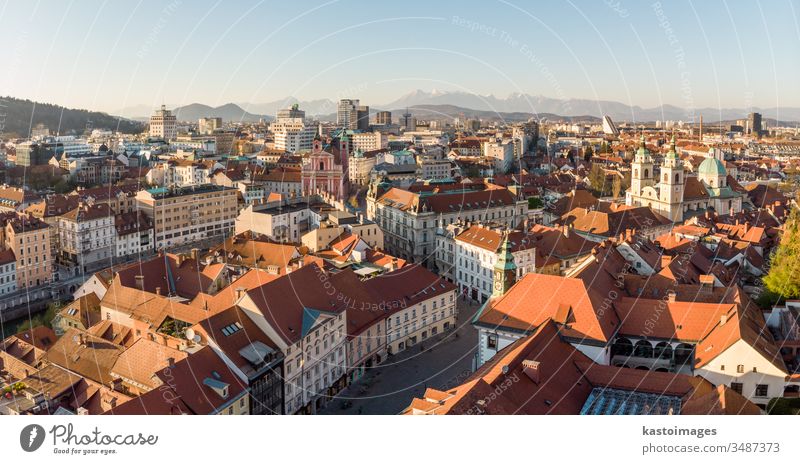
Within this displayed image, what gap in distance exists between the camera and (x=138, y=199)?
99.1 feet

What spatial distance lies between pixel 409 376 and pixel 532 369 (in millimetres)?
5409

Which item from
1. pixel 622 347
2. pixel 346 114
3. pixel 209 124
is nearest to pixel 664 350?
pixel 622 347

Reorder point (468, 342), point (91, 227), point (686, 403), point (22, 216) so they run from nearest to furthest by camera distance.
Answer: point (686, 403), point (468, 342), point (22, 216), point (91, 227)

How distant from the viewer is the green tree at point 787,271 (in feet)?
47.0

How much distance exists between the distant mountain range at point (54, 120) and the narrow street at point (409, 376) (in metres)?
Result: 44.9

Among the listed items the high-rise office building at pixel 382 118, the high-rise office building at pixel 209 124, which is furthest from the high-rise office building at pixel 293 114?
the high-rise office building at pixel 382 118

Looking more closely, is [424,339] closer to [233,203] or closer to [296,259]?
[296,259]

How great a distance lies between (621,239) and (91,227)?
19.7 meters

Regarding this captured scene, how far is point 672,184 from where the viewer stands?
2931 centimetres

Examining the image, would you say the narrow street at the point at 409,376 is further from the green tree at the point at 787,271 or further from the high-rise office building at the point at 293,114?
the high-rise office building at the point at 293,114

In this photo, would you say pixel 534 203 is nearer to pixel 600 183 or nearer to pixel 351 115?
pixel 600 183

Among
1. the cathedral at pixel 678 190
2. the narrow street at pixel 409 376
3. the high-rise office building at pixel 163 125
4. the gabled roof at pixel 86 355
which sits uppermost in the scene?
the high-rise office building at pixel 163 125

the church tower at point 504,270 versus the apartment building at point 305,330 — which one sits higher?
the church tower at point 504,270

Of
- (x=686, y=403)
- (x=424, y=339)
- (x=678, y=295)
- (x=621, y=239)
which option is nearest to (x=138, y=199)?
(x=424, y=339)
